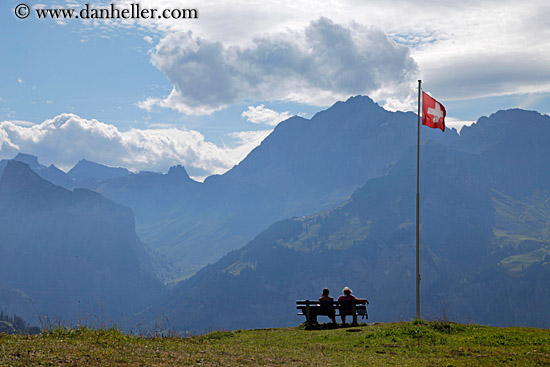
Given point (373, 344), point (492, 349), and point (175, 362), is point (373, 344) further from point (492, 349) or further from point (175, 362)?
point (175, 362)

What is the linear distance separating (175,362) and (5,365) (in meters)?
5.22

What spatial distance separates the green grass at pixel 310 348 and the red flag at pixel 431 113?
506 inches

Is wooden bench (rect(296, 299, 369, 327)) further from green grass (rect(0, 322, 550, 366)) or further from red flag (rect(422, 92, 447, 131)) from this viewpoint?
red flag (rect(422, 92, 447, 131))

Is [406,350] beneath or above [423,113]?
beneath

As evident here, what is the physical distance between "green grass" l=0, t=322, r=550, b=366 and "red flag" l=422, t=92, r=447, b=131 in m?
12.8

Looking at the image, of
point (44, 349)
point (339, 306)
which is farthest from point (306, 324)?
point (44, 349)

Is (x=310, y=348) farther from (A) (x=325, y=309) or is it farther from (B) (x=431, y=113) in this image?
(B) (x=431, y=113)

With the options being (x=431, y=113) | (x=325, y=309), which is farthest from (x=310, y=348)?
(x=431, y=113)

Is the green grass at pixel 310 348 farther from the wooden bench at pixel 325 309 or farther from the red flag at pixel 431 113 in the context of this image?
the red flag at pixel 431 113

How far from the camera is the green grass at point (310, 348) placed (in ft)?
58.5

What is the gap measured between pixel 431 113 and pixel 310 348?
58.9 ft

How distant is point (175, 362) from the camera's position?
17.9 meters

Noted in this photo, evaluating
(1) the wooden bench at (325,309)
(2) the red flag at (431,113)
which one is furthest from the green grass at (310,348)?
(2) the red flag at (431,113)

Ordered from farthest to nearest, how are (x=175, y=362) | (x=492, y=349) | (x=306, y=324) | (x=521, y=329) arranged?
(x=306, y=324), (x=521, y=329), (x=492, y=349), (x=175, y=362)
